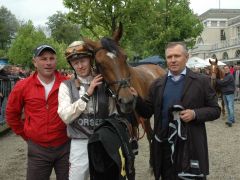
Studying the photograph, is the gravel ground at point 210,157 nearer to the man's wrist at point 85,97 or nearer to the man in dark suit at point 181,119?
the man in dark suit at point 181,119

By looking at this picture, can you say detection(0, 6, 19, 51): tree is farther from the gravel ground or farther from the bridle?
the bridle

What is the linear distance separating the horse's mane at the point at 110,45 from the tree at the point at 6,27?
249ft

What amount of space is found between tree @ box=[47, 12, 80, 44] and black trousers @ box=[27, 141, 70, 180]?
277 feet

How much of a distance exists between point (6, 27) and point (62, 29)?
13.9m

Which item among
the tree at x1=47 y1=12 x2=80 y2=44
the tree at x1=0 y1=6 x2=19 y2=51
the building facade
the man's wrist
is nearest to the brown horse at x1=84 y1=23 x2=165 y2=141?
the man's wrist

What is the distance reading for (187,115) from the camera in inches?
124

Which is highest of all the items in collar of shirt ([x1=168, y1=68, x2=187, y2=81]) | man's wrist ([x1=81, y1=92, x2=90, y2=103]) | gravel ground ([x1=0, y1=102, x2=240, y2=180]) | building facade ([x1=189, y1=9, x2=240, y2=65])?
building facade ([x1=189, y1=9, x2=240, y2=65])

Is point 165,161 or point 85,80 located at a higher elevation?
point 85,80

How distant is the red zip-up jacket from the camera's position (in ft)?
11.3

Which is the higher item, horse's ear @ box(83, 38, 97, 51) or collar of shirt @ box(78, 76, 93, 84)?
horse's ear @ box(83, 38, 97, 51)

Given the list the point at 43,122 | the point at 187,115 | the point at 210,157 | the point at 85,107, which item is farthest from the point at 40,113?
the point at 210,157

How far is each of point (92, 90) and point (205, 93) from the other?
0.96m

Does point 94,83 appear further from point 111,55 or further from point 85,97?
point 111,55

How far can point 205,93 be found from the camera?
3314 millimetres
